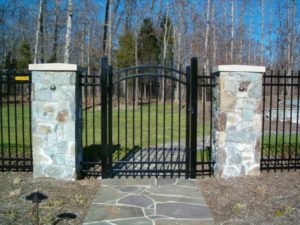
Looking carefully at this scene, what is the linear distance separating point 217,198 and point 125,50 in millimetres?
22146

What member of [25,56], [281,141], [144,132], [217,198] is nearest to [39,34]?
[25,56]

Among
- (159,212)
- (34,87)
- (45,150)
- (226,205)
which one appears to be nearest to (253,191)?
(226,205)

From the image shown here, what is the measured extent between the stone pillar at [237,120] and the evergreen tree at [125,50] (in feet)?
68.2

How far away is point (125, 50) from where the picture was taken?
25.7m

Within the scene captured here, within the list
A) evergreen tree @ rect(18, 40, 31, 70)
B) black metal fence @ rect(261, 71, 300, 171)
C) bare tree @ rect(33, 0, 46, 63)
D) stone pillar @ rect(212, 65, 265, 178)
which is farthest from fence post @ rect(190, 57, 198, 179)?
evergreen tree @ rect(18, 40, 31, 70)

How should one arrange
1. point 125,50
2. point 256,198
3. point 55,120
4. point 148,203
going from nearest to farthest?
A: point 148,203 → point 256,198 → point 55,120 → point 125,50

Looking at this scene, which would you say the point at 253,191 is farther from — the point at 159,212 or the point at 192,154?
the point at 159,212

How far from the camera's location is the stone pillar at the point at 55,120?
5.24m

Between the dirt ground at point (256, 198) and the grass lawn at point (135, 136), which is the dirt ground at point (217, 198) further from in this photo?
the grass lawn at point (135, 136)

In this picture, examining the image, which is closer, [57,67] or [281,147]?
[57,67]

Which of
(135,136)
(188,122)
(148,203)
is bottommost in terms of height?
(148,203)

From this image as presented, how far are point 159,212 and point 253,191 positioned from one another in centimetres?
163

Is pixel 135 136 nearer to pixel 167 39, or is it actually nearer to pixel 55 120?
pixel 55 120

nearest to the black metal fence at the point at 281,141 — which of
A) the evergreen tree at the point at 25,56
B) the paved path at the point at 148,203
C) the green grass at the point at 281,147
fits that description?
the green grass at the point at 281,147
